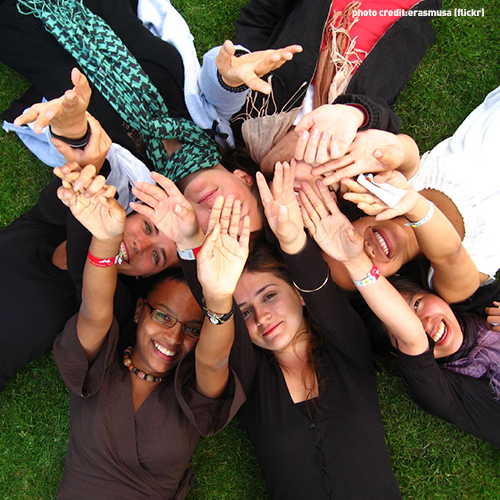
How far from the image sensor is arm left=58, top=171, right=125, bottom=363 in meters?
2.17

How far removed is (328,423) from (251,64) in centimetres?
207

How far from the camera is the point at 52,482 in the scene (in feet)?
10.7

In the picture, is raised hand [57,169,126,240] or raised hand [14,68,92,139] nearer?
raised hand [14,68,92,139]

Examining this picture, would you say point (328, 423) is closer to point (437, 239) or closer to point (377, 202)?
point (437, 239)

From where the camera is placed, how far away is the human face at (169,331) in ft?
9.44

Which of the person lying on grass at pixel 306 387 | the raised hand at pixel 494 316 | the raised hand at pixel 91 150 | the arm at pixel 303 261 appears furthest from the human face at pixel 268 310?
the raised hand at pixel 494 316

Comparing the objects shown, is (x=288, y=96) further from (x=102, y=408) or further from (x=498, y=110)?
(x=102, y=408)

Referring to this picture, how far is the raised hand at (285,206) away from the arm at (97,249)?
714 millimetres

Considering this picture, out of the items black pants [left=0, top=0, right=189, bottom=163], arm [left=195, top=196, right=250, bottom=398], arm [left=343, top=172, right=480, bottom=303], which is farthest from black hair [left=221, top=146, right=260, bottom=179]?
arm [left=343, top=172, right=480, bottom=303]

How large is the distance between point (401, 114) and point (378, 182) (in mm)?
1578

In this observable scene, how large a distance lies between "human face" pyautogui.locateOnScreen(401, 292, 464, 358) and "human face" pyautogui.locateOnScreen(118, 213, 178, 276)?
4.98ft

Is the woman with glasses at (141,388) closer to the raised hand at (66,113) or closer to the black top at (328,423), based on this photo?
the black top at (328,423)

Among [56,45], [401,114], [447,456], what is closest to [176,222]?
[56,45]

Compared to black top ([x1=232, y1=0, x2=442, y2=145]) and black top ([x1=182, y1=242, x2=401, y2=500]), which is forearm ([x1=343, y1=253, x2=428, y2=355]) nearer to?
black top ([x1=182, y1=242, x2=401, y2=500])
